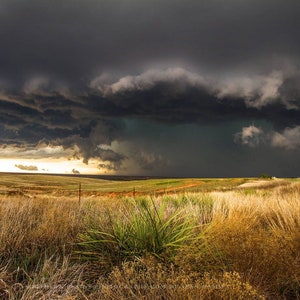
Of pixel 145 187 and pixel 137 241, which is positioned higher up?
pixel 137 241

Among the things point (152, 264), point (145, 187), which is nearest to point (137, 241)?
point (152, 264)

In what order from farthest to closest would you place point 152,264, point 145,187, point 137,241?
point 145,187 < point 137,241 < point 152,264

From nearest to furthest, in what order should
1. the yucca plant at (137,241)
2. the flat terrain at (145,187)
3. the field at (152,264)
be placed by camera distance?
the field at (152,264)
the yucca plant at (137,241)
the flat terrain at (145,187)

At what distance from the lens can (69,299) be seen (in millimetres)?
2994

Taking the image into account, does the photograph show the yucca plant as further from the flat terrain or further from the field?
the flat terrain

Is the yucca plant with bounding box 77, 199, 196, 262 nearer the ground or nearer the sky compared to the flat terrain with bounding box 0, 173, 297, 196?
nearer the sky

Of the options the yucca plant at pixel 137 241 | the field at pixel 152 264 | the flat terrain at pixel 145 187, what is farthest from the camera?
the flat terrain at pixel 145 187

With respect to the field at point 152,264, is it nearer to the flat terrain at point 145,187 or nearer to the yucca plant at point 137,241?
the yucca plant at point 137,241

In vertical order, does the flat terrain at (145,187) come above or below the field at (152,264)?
below

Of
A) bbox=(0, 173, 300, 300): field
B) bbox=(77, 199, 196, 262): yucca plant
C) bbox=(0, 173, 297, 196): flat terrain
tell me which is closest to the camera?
bbox=(0, 173, 300, 300): field

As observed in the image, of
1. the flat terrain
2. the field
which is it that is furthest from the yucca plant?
the flat terrain

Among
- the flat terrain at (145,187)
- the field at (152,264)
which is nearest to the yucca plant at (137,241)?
the field at (152,264)

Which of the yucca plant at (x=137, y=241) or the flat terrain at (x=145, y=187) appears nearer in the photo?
the yucca plant at (x=137, y=241)

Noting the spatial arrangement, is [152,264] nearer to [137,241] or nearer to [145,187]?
[137,241]
